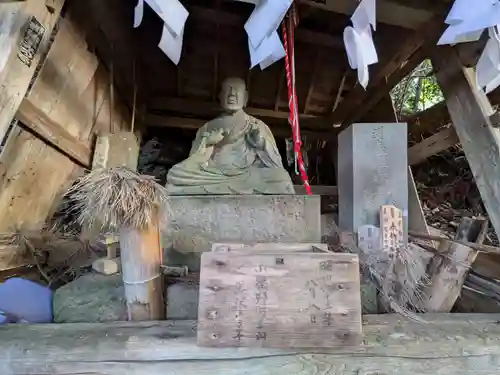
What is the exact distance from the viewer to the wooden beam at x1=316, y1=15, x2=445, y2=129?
2631 millimetres

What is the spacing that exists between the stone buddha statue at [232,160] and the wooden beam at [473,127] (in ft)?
3.19

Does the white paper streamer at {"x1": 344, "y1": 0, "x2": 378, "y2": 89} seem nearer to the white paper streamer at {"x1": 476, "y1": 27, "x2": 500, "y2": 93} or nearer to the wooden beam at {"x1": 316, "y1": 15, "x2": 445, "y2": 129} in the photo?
the white paper streamer at {"x1": 476, "y1": 27, "x2": 500, "y2": 93}

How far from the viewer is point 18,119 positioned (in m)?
2.13

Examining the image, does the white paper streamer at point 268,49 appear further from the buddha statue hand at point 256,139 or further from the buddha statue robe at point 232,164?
the buddha statue hand at point 256,139

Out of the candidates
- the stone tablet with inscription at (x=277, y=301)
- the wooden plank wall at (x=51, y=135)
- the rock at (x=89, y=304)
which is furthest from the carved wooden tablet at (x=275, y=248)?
the wooden plank wall at (x=51, y=135)

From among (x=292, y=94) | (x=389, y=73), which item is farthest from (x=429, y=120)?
(x=292, y=94)

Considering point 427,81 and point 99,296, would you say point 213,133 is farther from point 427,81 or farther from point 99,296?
point 427,81

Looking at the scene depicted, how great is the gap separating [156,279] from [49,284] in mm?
692

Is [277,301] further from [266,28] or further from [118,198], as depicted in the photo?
[266,28]

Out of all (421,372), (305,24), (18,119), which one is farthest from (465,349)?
(305,24)

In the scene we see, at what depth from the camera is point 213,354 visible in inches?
58.0

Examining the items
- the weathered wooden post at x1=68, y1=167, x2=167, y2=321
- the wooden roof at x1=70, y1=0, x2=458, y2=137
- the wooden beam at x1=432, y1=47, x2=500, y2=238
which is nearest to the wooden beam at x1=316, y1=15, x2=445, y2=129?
the wooden roof at x1=70, y1=0, x2=458, y2=137

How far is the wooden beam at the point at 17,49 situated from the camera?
1.72 m

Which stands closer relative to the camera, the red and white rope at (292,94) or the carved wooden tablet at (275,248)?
the carved wooden tablet at (275,248)
